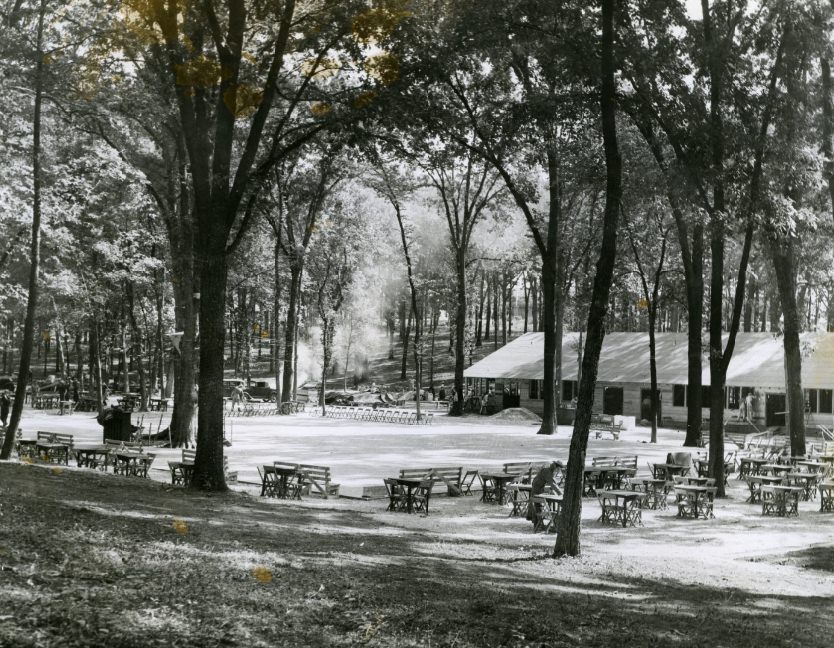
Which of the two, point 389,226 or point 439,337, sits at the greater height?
point 389,226

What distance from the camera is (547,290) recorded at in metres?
33.1

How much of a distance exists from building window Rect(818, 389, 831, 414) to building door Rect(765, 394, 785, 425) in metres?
1.67

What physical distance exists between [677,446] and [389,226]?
132ft

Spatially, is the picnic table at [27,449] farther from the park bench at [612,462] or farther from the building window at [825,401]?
the building window at [825,401]

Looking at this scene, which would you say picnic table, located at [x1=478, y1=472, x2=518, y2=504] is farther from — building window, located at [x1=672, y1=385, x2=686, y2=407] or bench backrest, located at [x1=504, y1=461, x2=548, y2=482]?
building window, located at [x1=672, y1=385, x2=686, y2=407]

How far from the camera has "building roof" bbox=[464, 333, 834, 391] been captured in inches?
1602

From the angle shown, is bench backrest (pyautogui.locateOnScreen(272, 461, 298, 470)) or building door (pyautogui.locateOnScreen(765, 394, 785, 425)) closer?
bench backrest (pyautogui.locateOnScreen(272, 461, 298, 470))

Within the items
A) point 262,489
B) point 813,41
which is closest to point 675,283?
point 813,41

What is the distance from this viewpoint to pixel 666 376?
43.8 meters

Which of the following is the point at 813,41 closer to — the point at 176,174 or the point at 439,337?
the point at 176,174

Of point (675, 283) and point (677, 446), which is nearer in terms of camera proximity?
point (677, 446)

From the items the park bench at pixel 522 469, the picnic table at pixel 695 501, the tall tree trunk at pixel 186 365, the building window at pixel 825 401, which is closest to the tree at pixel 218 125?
the park bench at pixel 522 469

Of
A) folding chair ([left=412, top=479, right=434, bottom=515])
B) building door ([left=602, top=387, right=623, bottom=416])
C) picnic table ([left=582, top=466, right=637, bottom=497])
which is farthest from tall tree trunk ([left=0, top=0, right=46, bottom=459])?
building door ([left=602, top=387, right=623, bottom=416])

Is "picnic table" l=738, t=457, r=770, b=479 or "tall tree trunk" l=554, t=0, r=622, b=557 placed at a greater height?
"tall tree trunk" l=554, t=0, r=622, b=557
